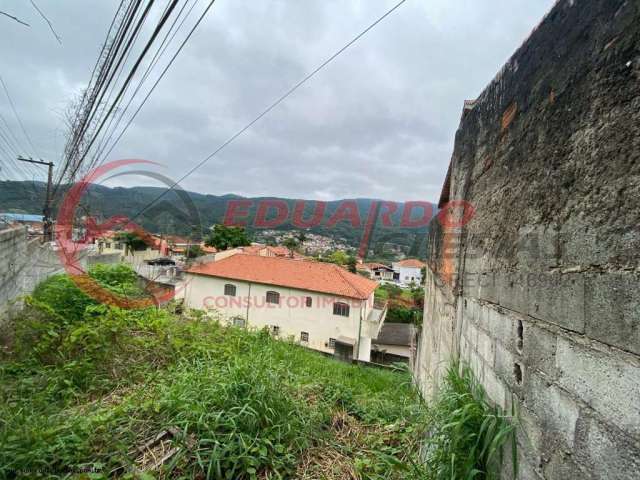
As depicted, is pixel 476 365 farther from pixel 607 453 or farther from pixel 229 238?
pixel 229 238

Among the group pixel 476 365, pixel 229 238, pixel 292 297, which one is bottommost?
pixel 292 297

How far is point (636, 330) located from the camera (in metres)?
0.67

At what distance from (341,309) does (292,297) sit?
2.50 m

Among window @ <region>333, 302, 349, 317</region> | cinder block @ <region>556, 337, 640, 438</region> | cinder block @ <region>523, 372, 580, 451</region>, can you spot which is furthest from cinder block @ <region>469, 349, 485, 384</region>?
window @ <region>333, 302, 349, 317</region>

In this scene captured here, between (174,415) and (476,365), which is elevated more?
(476,365)

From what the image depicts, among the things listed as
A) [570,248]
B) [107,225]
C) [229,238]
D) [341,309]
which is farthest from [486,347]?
[229,238]

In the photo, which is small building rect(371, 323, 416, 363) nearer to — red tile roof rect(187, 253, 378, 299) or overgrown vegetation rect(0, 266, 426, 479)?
red tile roof rect(187, 253, 378, 299)

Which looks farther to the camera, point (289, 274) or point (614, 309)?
point (289, 274)

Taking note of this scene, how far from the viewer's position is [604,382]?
754mm

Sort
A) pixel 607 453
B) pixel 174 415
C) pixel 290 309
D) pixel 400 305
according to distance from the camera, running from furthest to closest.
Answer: pixel 400 305, pixel 290 309, pixel 174 415, pixel 607 453

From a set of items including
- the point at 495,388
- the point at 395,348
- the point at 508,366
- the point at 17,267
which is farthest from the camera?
the point at 395,348

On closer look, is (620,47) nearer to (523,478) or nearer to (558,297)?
(558,297)

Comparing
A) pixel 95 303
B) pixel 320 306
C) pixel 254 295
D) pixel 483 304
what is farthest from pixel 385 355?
pixel 483 304

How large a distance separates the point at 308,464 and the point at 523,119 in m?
2.28
